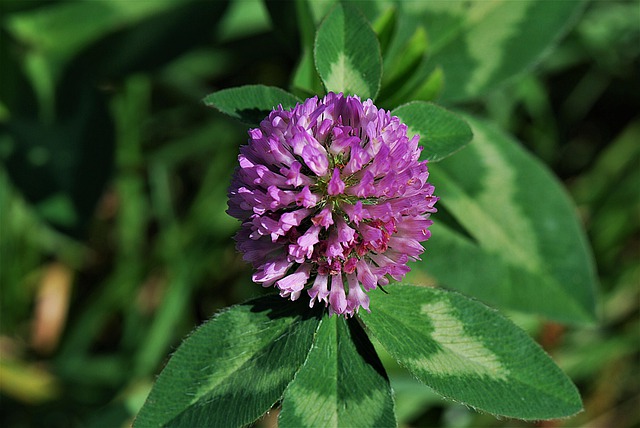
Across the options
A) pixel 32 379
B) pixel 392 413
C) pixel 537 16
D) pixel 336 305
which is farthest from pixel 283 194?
pixel 32 379

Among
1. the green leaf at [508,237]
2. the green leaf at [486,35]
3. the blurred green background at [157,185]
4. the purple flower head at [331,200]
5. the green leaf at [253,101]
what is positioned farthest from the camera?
the blurred green background at [157,185]

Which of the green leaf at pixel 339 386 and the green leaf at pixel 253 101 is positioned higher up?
the green leaf at pixel 253 101

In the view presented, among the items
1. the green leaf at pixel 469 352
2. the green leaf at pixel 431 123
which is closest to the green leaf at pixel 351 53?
the green leaf at pixel 431 123

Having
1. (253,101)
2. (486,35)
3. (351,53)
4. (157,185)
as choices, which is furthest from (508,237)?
(157,185)

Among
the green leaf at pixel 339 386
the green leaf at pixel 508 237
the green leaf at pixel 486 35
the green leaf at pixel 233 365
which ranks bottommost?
the green leaf at pixel 508 237

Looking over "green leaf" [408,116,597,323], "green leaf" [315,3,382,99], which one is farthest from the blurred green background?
"green leaf" [315,3,382,99]

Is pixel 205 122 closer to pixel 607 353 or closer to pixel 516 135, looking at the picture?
pixel 516 135

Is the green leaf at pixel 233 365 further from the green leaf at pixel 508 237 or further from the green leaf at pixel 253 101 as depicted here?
the green leaf at pixel 508 237

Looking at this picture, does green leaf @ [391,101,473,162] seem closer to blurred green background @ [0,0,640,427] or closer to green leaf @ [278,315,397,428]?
green leaf @ [278,315,397,428]
